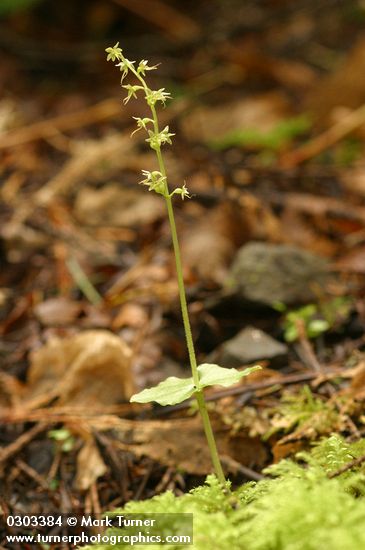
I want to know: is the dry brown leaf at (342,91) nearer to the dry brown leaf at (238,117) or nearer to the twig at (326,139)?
the twig at (326,139)

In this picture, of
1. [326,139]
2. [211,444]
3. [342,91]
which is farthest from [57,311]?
[342,91]

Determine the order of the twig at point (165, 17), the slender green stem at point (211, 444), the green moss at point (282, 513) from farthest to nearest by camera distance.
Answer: the twig at point (165, 17) → the slender green stem at point (211, 444) → the green moss at point (282, 513)

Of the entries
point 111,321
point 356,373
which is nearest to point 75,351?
point 111,321

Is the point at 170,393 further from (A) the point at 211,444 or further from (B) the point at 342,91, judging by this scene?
(B) the point at 342,91

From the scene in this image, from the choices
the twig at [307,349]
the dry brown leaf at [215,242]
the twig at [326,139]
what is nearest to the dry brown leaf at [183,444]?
the twig at [307,349]

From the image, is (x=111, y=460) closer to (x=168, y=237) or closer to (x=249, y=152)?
(x=168, y=237)

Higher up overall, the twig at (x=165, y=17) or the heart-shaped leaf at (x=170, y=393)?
the twig at (x=165, y=17)
